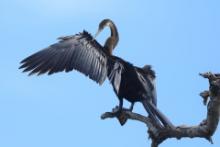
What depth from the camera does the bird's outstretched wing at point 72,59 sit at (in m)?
7.58

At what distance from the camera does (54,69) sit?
25.2 ft

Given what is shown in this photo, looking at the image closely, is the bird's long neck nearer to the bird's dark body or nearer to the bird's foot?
the bird's dark body

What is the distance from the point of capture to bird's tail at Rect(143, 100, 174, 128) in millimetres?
6555

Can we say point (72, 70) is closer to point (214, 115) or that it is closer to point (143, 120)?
point (143, 120)

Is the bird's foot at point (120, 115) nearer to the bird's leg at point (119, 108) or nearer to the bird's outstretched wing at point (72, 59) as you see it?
the bird's leg at point (119, 108)

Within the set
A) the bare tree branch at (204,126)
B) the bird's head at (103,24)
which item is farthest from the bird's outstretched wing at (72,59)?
the bird's head at (103,24)

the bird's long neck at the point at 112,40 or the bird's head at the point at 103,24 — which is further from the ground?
the bird's head at the point at 103,24

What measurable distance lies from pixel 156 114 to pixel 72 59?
4.58 feet

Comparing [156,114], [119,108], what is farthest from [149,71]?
[156,114]

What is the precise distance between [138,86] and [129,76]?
0.54 feet

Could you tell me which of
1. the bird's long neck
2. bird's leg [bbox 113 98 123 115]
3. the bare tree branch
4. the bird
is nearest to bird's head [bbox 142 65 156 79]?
the bird

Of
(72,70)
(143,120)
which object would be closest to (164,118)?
(143,120)

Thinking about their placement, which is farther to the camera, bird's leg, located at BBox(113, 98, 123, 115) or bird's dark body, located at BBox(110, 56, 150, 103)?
bird's dark body, located at BBox(110, 56, 150, 103)

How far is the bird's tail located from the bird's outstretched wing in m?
0.60
